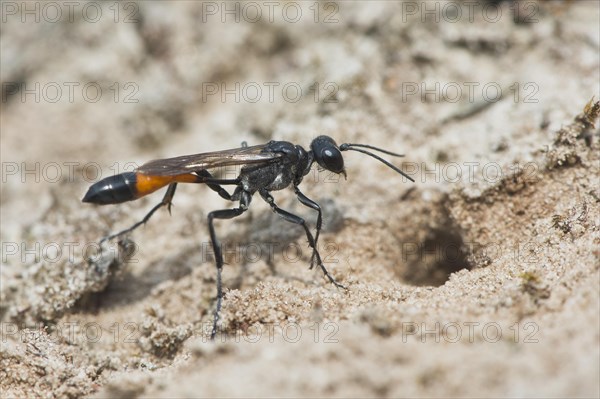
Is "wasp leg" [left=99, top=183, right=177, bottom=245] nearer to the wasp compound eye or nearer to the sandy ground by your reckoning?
→ the sandy ground

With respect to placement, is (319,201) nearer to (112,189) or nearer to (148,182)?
(148,182)

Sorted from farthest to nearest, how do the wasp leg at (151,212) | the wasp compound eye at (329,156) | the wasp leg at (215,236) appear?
the wasp leg at (151,212), the wasp compound eye at (329,156), the wasp leg at (215,236)

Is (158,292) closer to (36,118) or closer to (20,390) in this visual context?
(20,390)

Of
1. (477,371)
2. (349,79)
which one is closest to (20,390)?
(477,371)

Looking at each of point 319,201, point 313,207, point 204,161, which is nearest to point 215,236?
point 204,161

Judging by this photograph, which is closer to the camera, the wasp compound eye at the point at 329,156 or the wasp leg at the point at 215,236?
the wasp leg at the point at 215,236

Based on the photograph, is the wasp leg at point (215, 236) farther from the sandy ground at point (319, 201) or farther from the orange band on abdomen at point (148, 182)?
the orange band on abdomen at point (148, 182)

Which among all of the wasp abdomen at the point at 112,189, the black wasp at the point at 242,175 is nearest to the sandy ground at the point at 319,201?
the black wasp at the point at 242,175
